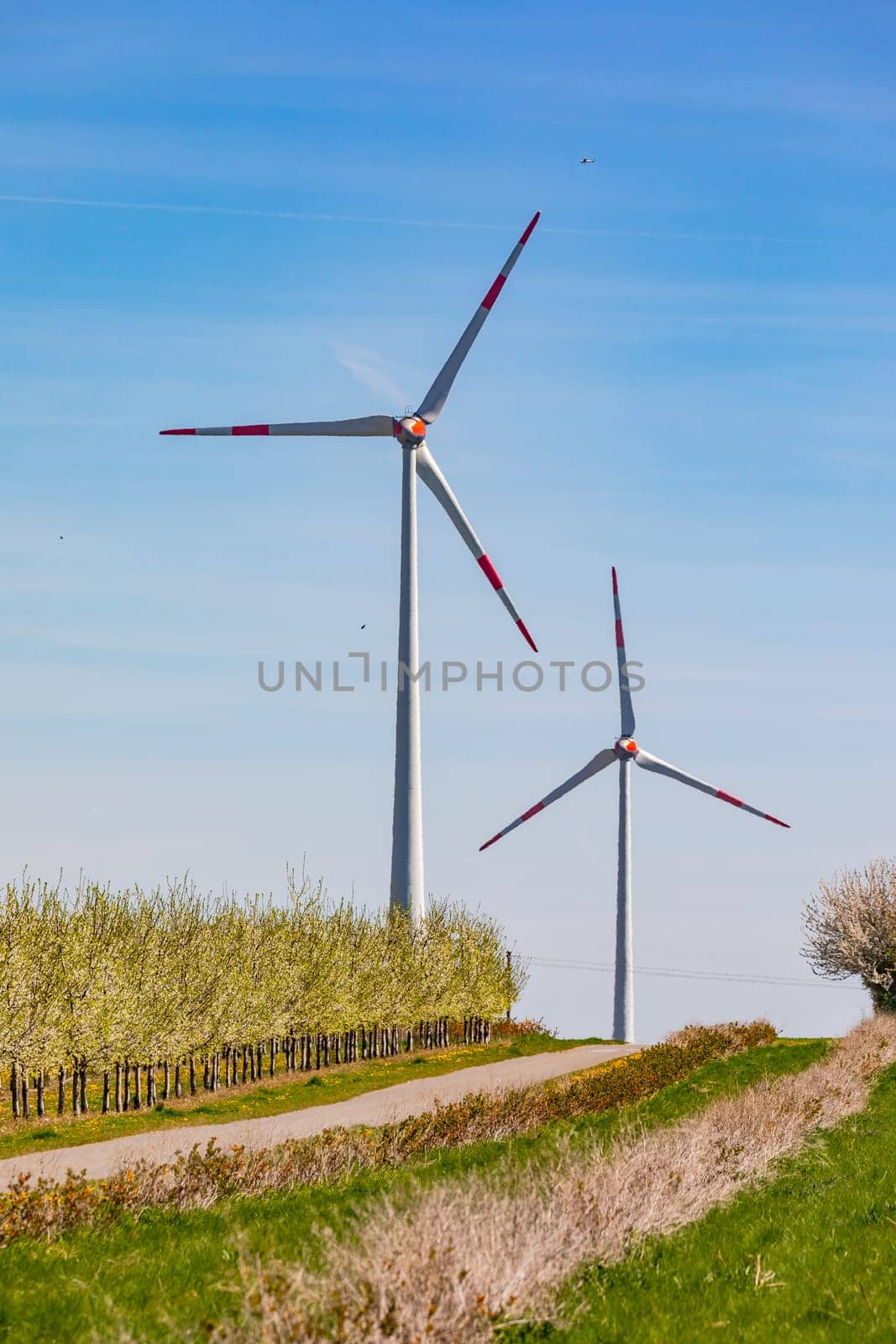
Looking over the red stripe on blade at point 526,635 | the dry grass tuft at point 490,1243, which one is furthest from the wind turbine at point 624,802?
the dry grass tuft at point 490,1243

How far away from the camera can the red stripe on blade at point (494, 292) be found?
73.3 metres

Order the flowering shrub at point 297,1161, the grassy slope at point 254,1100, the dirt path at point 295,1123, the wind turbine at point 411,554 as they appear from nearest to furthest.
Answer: the flowering shrub at point 297,1161 < the dirt path at point 295,1123 < the grassy slope at point 254,1100 < the wind turbine at point 411,554

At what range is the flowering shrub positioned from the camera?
1800 cm

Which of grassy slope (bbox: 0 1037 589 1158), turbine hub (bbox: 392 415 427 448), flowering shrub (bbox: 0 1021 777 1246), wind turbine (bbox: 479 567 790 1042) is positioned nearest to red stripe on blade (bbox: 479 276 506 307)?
turbine hub (bbox: 392 415 427 448)

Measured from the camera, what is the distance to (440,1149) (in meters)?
25.8

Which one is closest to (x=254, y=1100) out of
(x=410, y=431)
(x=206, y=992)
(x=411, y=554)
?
(x=206, y=992)

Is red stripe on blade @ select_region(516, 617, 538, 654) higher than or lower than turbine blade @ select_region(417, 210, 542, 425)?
lower

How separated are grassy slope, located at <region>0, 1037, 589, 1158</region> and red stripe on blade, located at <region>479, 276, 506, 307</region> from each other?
40195 mm

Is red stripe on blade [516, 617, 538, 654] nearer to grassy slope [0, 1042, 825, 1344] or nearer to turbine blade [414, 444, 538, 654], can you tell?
turbine blade [414, 444, 538, 654]

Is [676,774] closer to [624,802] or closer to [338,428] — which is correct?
[624,802]

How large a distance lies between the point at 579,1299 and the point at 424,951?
56.6m

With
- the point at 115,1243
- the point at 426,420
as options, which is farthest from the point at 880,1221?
the point at 426,420

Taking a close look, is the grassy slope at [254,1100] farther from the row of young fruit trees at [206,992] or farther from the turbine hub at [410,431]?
the turbine hub at [410,431]

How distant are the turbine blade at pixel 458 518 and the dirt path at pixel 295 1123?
2434cm
